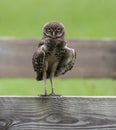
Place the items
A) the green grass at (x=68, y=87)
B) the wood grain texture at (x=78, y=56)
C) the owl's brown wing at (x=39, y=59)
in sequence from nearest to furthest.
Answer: the owl's brown wing at (x=39, y=59) < the wood grain texture at (x=78, y=56) < the green grass at (x=68, y=87)

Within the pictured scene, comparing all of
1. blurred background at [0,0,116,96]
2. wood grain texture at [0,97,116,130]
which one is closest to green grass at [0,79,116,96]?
blurred background at [0,0,116,96]

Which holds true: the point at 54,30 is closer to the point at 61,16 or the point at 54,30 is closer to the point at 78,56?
the point at 78,56

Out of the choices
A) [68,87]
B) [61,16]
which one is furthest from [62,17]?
[68,87]

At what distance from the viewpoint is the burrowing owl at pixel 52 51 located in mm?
5539

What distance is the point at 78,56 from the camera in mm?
9375

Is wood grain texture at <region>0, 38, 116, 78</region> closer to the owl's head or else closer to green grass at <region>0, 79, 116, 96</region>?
green grass at <region>0, 79, 116, 96</region>

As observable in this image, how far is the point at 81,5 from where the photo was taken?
2159 cm

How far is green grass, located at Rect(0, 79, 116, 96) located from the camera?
33.8 ft

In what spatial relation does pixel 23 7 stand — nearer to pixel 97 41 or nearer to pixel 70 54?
pixel 97 41

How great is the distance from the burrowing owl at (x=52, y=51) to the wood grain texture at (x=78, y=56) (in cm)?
355

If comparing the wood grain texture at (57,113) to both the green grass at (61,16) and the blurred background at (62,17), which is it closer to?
the blurred background at (62,17)

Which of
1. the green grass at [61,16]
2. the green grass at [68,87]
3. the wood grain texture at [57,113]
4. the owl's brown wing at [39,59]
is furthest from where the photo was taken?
the green grass at [61,16]

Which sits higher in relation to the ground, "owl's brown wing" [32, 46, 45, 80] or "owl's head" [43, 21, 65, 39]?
"owl's head" [43, 21, 65, 39]

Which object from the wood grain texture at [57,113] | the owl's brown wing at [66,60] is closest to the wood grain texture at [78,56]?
the owl's brown wing at [66,60]
